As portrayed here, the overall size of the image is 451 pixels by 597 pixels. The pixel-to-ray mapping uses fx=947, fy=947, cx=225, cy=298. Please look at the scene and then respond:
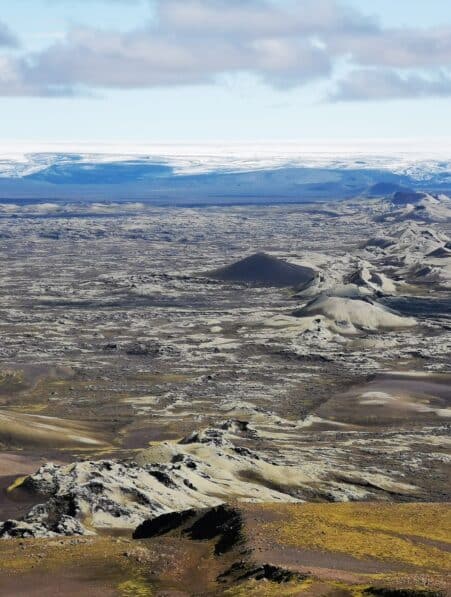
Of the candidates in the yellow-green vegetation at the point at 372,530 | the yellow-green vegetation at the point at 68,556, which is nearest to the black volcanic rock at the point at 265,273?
the yellow-green vegetation at the point at 372,530

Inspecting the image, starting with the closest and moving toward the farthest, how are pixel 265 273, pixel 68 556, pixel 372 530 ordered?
pixel 68 556, pixel 372 530, pixel 265 273

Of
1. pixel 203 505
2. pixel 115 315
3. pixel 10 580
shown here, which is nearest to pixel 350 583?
pixel 10 580

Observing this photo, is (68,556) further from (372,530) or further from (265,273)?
(265,273)

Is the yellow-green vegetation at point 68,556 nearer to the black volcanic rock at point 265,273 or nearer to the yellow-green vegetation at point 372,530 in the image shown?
the yellow-green vegetation at point 372,530

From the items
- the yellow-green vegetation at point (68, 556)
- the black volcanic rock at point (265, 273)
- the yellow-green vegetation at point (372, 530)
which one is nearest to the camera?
the yellow-green vegetation at point (68, 556)

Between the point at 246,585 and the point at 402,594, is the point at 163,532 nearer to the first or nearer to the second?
the point at 246,585

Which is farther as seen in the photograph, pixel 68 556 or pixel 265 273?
pixel 265 273

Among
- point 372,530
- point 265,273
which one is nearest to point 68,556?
point 372,530
